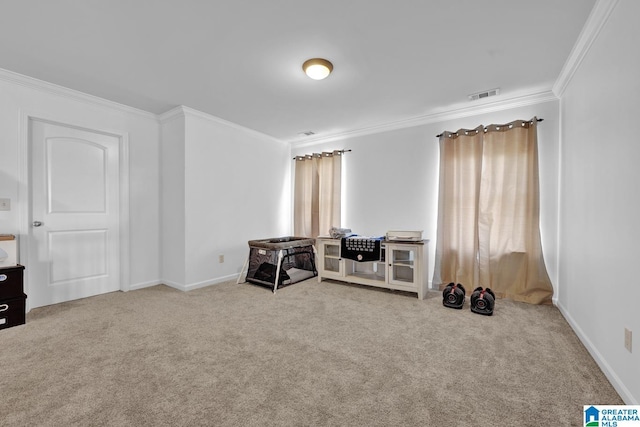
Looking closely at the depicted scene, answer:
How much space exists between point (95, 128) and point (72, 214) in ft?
3.47

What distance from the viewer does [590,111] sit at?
85.3 inches

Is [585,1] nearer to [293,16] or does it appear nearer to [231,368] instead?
[293,16]

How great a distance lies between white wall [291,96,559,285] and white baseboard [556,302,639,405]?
3.09ft

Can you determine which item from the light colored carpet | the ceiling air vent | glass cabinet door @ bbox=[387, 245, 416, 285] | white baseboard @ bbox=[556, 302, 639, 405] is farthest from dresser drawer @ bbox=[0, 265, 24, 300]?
the ceiling air vent

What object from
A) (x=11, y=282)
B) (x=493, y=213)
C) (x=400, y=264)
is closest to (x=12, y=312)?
(x=11, y=282)

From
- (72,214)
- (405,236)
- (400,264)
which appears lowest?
(400,264)

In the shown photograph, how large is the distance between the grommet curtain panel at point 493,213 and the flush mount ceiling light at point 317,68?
6.42ft

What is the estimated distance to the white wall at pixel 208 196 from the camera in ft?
12.1

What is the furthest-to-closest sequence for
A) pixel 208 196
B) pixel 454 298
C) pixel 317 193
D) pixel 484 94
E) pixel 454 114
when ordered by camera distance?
pixel 317 193 → pixel 208 196 → pixel 454 114 → pixel 484 94 → pixel 454 298

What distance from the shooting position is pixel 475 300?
2893mm

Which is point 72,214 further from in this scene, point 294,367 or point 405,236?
point 405,236

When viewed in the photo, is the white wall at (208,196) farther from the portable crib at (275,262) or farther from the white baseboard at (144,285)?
the portable crib at (275,262)

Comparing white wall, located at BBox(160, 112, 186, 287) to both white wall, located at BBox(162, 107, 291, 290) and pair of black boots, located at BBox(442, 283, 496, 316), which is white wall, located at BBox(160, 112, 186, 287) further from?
pair of black boots, located at BBox(442, 283, 496, 316)

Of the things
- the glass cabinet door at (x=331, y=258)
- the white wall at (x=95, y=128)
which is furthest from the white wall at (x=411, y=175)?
the white wall at (x=95, y=128)
